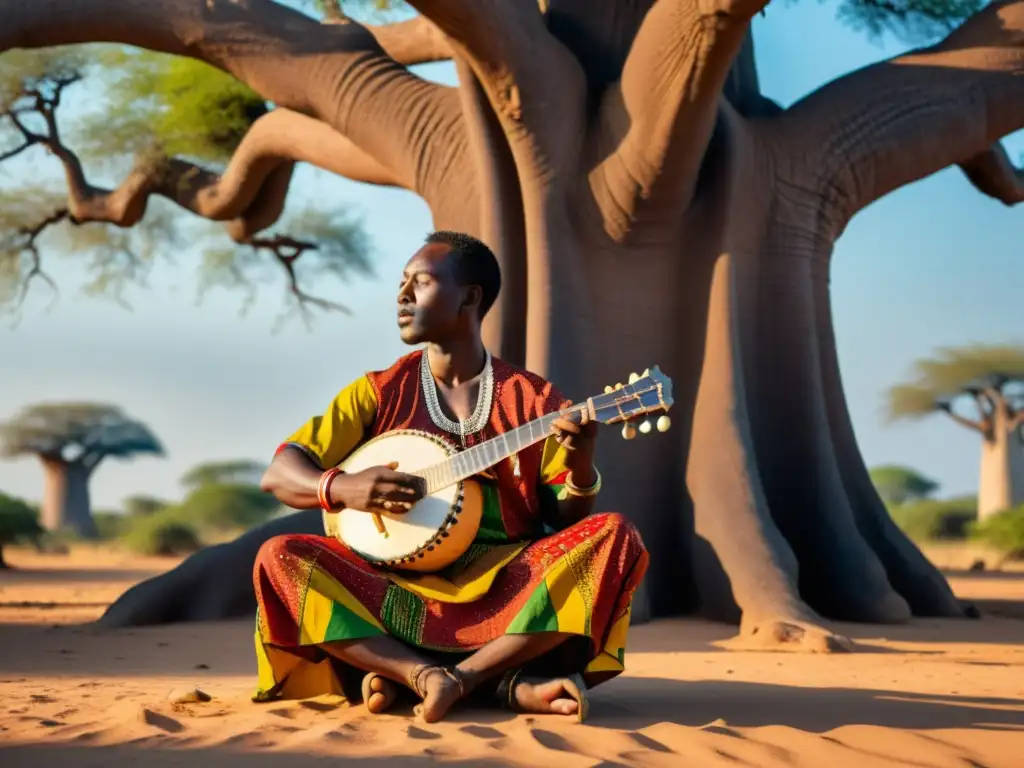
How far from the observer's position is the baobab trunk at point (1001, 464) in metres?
27.4

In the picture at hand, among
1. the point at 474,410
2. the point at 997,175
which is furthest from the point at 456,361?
the point at 997,175

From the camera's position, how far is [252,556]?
26.1 feet

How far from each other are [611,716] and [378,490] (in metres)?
0.91

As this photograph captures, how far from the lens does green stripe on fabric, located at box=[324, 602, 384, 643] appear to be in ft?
12.6

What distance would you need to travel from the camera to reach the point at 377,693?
12.6ft

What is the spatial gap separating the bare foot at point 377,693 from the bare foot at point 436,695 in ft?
0.45

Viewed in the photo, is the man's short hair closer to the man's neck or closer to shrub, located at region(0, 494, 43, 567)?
the man's neck

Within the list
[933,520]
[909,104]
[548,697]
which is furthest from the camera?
[933,520]

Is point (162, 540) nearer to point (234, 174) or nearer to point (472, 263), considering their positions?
point (234, 174)

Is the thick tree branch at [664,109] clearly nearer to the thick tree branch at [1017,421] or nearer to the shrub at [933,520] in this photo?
the shrub at [933,520]

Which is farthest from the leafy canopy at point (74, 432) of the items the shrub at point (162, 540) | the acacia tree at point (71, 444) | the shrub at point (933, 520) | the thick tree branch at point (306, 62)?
the thick tree branch at point (306, 62)

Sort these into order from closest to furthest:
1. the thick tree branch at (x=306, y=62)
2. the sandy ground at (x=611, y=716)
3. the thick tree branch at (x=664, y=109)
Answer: the sandy ground at (x=611, y=716), the thick tree branch at (x=664, y=109), the thick tree branch at (x=306, y=62)

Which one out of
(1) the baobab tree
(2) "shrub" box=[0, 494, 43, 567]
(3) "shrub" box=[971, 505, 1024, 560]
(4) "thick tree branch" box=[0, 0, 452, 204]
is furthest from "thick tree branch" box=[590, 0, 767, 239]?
(2) "shrub" box=[0, 494, 43, 567]

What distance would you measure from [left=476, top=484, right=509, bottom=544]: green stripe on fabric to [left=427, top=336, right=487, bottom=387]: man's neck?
370mm
